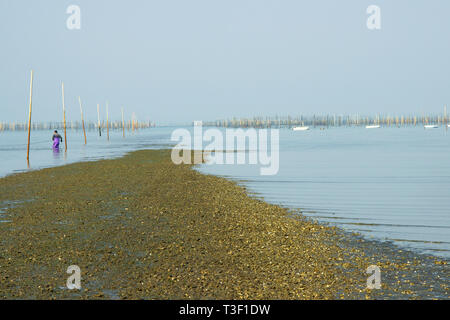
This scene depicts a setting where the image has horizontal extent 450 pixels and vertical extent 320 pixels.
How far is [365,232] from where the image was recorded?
28.3ft

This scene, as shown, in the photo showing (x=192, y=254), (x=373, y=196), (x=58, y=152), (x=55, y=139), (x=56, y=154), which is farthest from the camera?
(x=55, y=139)

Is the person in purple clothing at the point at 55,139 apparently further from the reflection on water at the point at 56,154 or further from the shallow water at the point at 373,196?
the shallow water at the point at 373,196

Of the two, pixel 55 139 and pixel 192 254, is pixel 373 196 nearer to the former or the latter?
pixel 192 254

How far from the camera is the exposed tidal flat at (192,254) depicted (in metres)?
5.39

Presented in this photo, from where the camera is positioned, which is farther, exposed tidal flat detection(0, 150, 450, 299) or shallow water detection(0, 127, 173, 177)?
shallow water detection(0, 127, 173, 177)

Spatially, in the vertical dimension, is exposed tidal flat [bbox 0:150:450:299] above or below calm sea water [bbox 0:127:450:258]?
above

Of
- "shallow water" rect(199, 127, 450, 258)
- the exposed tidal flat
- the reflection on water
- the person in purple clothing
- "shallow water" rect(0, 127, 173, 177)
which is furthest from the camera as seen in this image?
the person in purple clothing

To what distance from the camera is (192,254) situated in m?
7.00

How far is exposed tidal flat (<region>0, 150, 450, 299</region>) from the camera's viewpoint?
Result: 539cm

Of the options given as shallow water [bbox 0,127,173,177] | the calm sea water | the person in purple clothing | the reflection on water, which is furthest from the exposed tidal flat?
the person in purple clothing

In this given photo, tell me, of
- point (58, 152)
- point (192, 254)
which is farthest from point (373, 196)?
point (58, 152)

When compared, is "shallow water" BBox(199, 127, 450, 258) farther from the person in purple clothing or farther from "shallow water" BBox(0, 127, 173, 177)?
the person in purple clothing

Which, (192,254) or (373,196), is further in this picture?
(373,196)
